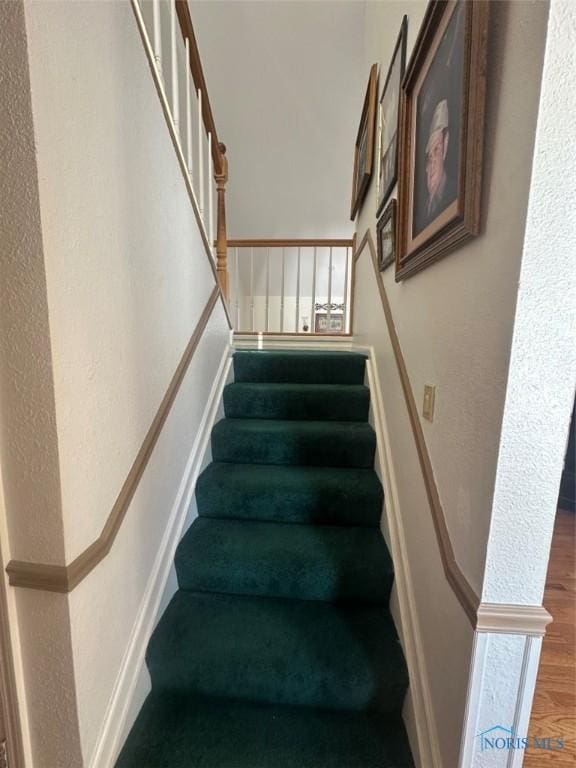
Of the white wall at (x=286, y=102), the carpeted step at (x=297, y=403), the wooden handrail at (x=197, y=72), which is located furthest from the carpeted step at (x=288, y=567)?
the white wall at (x=286, y=102)

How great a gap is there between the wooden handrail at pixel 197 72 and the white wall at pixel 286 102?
1.35 m

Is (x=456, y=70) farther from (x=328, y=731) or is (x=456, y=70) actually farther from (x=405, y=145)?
(x=328, y=731)

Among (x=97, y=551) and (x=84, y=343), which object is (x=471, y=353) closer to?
(x=84, y=343)

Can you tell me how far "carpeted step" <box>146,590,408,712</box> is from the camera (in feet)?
3.51

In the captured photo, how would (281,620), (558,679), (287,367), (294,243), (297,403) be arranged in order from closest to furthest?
(281,620) → (558,679) → (297,403) → (287,367) → (294,243)

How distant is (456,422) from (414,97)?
110cm

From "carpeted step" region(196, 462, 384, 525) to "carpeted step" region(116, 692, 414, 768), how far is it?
637mm

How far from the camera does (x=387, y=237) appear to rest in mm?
1634

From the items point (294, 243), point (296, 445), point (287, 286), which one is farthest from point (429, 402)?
point (287, 286)

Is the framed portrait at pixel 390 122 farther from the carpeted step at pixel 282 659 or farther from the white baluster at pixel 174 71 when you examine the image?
the carpeted step at pixel 282 659

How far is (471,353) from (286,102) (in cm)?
362

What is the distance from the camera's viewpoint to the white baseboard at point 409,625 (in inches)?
36.8

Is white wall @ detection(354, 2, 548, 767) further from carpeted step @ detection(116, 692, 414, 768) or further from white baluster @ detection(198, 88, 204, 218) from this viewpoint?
white baluster @ detection(198, 88, 204, 218)

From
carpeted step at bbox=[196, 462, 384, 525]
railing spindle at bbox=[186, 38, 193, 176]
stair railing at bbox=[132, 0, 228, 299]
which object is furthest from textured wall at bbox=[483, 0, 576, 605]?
railing spindle at bbox=[186, 38, 193, 176]
